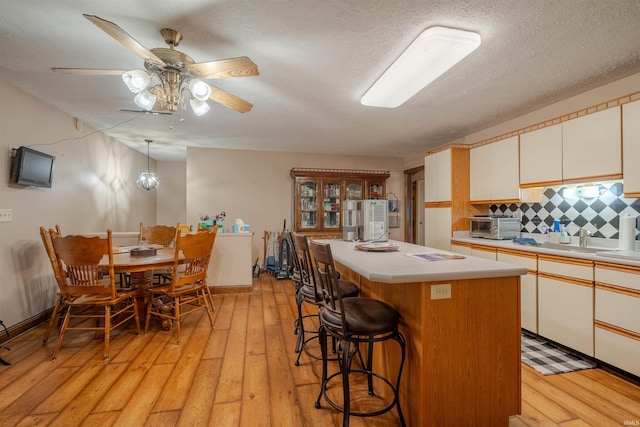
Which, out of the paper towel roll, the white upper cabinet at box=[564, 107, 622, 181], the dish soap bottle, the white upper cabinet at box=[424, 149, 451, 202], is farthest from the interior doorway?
the paper towel roll

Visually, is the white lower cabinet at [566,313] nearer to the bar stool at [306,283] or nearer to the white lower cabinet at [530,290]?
the white lower cabinet at [530,290]

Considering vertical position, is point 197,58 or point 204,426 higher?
point 197,58

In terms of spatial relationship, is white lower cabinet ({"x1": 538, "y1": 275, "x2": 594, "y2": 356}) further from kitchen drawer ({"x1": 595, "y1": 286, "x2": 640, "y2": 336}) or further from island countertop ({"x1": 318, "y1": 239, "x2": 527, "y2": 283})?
island countertop ({"x1": 318, "y1": 239, "x2": 527, "y2": 283})

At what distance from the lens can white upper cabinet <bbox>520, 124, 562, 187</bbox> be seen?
8.91 feet

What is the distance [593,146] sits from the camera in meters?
2.41

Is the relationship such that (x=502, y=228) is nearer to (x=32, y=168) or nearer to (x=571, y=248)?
(x=571, y=248)

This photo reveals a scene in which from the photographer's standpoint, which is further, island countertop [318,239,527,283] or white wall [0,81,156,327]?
white wall [0,81,156,327]

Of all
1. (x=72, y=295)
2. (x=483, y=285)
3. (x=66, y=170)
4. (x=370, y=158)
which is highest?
(x=370, y=158)

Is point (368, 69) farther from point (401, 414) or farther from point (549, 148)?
point (401, 414)

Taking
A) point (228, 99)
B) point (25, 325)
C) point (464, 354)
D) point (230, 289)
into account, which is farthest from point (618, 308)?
point (25, 325)

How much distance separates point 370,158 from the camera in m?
5.96

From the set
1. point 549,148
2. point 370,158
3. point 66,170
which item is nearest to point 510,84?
point 549,148

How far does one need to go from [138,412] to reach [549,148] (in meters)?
3.93

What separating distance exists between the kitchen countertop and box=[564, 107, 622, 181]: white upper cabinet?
2.08ft
